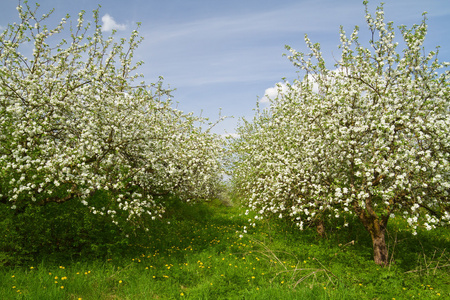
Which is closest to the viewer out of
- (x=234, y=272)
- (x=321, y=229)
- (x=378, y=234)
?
(x=234, y=272)

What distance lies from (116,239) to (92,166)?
3.03 meters

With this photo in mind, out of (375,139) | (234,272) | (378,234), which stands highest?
(375,139)

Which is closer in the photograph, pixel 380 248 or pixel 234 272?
pixel 234 272

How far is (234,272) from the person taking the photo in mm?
9008

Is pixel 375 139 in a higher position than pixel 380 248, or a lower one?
higher

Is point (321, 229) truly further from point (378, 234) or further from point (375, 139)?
point (375, 139)

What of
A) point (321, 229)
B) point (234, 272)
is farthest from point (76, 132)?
point (321, 229)

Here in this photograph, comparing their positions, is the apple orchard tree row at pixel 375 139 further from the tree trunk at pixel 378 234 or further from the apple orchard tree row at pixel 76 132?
the apple orchard tree row at pixel 76 132

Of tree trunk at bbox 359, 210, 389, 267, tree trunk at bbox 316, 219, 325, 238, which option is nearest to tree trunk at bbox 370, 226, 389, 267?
tree trunk at bbox 359, 210, 389, 267

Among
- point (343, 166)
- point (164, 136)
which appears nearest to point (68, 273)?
point (164, 136)

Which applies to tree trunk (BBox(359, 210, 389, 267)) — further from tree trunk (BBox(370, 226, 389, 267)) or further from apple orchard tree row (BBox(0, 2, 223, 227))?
apple orchard tree row (BBox(0, 2, 223, 227))

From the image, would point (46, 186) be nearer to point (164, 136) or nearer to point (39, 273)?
point (39, 273)

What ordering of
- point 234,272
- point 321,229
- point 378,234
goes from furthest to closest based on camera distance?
point 321,229
point 378,234
point 234,272

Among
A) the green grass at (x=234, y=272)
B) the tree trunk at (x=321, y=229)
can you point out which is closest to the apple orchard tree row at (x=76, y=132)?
the green grass at (x=234, y=272)
